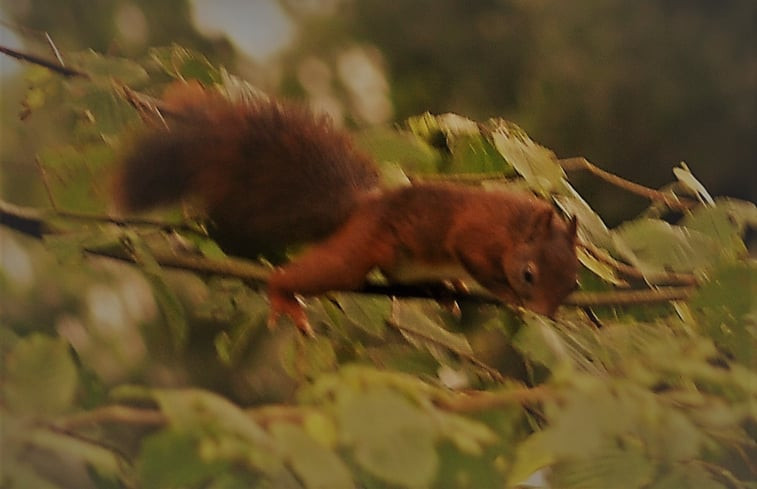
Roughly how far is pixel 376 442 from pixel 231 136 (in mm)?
357

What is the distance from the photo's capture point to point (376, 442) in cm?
76

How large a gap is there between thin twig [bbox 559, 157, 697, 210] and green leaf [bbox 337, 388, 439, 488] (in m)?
0.32

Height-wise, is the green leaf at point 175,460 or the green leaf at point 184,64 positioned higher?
the green leaf at point 184,64

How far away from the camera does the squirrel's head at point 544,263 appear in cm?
76

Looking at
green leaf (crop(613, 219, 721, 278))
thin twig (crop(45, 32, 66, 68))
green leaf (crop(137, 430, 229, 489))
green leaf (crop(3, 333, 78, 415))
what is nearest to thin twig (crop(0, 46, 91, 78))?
thin twig (crop(45, 32, 66, 68))

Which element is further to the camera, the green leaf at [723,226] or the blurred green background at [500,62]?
the green leaf at [723,226]

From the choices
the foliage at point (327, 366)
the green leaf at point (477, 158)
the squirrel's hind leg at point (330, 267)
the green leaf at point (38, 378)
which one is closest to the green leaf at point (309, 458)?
the foliage at point (327, 366)

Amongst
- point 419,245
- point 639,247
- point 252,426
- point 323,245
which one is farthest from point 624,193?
point 252,426

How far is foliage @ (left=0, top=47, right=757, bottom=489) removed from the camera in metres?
0.74

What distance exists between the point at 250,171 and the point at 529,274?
32 cm

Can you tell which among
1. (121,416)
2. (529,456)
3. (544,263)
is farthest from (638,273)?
(121,416)

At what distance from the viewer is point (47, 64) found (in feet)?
2.44

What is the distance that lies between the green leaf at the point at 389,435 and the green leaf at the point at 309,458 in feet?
0.08

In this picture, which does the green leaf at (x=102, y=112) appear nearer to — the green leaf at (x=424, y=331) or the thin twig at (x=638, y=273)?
the green leaf at (x=424, y=331)
